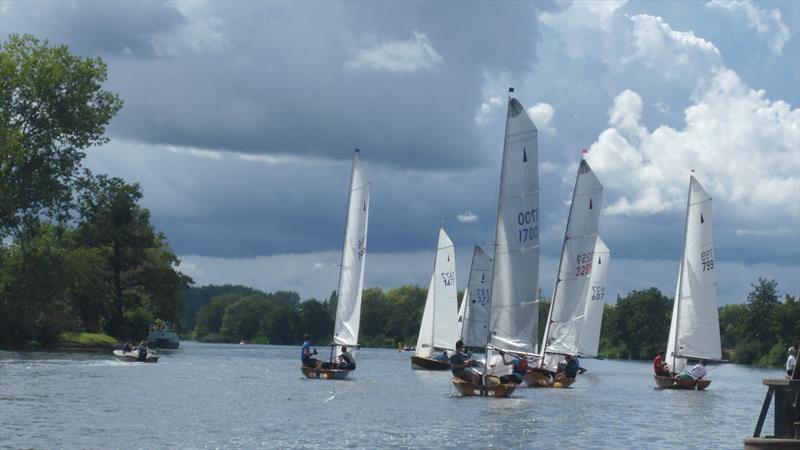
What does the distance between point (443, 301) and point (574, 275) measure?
21.2 meters

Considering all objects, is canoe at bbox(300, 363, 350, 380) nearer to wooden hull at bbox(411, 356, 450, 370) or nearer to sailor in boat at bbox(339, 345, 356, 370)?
sailor in boat at bbox(339, 345, 356, 370)

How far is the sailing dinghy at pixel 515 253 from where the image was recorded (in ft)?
156

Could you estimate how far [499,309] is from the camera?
1901 inches

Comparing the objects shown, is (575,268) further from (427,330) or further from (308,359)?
(427,330)

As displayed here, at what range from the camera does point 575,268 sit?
209 feet

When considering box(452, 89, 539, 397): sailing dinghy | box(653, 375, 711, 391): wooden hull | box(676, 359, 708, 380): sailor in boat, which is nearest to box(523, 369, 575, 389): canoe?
box(653, 375, 711, 391): wooden hull

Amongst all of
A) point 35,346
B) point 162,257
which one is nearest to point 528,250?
point 35,346

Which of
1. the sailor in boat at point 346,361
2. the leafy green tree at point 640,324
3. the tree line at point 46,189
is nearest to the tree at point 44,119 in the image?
the tree line at point 46,189

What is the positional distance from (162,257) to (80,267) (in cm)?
2528

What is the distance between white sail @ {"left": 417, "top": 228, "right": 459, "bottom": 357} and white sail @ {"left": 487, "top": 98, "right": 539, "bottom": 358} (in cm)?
3513

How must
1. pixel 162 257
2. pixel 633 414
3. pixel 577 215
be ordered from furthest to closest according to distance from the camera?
pixel 162 257
pixel 577 215
pixel 633 414

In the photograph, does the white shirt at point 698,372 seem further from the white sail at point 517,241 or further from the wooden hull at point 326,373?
the wooden hull at point 326,373

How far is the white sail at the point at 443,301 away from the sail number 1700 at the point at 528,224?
35.4 meters

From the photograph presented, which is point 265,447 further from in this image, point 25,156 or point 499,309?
point 25,156
